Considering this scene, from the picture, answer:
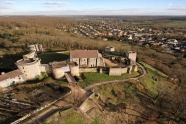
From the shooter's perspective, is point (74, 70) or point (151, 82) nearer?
point (74, 70)

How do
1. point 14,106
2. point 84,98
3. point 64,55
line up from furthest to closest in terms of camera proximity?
point 64,55 < point 84,98 < point 14,106

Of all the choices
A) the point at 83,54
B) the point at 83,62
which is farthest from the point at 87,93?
the point at 83,54

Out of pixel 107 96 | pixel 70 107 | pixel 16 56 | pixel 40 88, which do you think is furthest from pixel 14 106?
pixel 16 56

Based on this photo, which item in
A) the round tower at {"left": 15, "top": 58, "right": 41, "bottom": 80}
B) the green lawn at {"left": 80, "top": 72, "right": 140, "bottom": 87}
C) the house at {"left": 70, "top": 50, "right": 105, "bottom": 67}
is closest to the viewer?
the round tower at {"left": 15, "top": 58, "right": 41, "bottom": 80}

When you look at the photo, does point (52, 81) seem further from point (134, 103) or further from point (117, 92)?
point (134, 103)

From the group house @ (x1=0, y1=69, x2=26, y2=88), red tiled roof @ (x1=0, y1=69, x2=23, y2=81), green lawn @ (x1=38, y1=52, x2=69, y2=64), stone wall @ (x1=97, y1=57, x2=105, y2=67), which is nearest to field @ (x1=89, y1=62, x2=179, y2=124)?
stone wall @ (x1=97, y1=57, x2=105, y2=67)

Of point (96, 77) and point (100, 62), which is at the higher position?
point (100, 62)

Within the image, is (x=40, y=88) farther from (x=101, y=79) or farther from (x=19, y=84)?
(x=101, y=79)

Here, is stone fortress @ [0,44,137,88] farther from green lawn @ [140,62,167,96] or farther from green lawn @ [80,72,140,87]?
green lawn @ [140,62,167,96]
